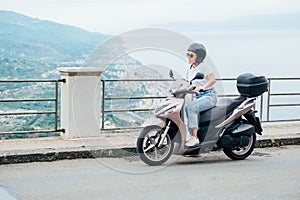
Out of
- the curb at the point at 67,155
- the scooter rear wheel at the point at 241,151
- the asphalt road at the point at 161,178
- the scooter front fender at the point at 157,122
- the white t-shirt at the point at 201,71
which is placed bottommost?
the asphalt road at the point at 161,178

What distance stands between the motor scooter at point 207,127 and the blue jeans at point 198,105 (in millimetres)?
81

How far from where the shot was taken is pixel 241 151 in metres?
10.0

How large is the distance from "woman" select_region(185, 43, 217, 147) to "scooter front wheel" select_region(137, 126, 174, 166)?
0.32 m

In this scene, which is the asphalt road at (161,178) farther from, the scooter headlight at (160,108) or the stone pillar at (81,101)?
the stone pillar at (81,101)

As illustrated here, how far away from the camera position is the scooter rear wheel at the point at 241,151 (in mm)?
9883

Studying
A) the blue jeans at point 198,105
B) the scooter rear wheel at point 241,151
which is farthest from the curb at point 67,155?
the scooter rear wheel at point 241,151

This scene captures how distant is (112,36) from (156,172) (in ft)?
6.81

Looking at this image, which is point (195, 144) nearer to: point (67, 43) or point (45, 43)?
point (67, 43)

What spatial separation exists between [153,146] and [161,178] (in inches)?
28.5

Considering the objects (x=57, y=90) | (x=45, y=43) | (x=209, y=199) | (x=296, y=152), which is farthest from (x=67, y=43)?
(x=209, y=199)

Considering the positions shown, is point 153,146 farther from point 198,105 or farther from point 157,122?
point 198,105

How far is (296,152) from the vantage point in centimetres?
1093

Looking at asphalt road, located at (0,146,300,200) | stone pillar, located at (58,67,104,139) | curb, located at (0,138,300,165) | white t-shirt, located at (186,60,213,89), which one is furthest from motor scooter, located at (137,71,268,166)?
stone pillar, located at (58,67,104,139)

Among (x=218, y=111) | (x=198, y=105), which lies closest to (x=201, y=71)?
(x=198, y=105)
